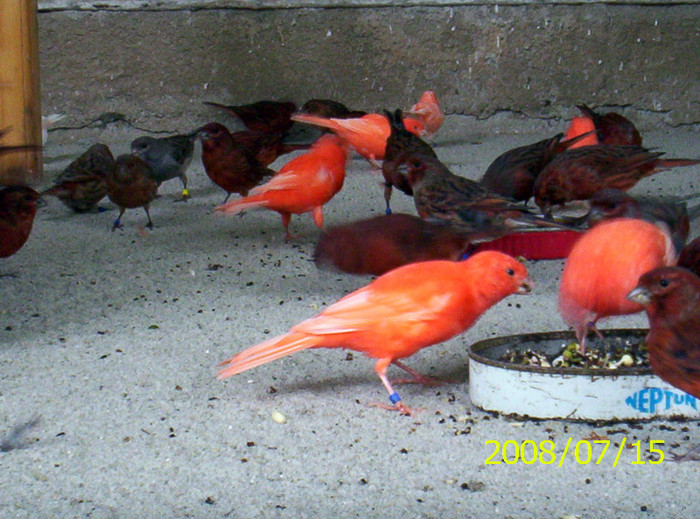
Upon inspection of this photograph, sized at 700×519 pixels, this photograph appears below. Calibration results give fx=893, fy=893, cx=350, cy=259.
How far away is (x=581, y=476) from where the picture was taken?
2623 millimetres

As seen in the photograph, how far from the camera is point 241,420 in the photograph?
3.08 m

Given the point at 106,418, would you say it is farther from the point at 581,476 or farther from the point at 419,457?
the point at 581,476

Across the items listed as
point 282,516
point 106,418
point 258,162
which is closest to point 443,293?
point 282,516

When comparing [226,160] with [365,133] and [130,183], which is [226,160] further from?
[365,133]

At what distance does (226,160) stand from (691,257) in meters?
3.48

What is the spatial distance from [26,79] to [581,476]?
5081 mm

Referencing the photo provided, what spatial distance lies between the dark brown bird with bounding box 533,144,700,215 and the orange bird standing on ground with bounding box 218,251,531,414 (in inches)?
89.5

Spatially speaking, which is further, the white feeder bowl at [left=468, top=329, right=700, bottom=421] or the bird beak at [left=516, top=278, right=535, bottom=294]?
the bird beak at [left=516, top=278, right=535, bottom=294]

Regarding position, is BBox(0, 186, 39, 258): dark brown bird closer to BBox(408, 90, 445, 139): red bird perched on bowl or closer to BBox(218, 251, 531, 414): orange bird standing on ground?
BBox(218, 251, 531, 414): orange bird standing on ground

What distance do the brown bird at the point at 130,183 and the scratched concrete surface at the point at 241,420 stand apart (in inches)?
29.6

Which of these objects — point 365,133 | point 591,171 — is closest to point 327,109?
point 365,133

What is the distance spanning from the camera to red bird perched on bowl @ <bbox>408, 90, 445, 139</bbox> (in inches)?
312

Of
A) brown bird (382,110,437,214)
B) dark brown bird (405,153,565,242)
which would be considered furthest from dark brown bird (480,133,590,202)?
dark brown bird (405,153,565,242)

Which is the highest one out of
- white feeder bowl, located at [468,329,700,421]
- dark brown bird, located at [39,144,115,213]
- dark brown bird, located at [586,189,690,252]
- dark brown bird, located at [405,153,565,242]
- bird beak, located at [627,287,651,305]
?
bird beak, located at [627,287,651,305]
